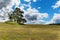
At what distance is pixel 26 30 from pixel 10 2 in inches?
34.3

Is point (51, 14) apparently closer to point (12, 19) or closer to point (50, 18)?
point (50, 18)

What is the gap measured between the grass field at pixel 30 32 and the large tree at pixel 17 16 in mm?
138

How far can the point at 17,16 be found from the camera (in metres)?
4.57

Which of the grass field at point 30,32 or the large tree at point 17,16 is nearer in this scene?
the grass field at point 30,32

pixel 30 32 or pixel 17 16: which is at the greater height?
pixel 17 16

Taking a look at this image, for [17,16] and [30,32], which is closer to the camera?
[30,32]

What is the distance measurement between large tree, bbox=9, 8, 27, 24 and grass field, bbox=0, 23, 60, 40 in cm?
14

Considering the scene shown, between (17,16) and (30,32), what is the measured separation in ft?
2.17

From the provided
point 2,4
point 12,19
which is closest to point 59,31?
point 12,19

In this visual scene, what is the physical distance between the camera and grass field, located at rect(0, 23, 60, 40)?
164 inches

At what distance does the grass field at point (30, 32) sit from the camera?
4.16 meters

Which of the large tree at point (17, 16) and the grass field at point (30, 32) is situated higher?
the large tree at point (17, 16)

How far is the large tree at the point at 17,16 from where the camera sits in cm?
431

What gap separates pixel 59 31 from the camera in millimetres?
4320
